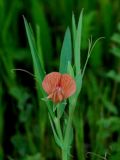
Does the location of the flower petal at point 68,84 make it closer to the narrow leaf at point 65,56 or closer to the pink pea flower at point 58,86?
the pink pea flower at point 58,86

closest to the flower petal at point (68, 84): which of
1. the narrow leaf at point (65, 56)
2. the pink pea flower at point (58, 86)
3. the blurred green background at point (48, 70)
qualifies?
the pink pea flower at point (58, 86)

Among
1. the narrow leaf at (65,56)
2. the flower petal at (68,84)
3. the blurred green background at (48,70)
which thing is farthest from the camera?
the blurred green background at (48,70)

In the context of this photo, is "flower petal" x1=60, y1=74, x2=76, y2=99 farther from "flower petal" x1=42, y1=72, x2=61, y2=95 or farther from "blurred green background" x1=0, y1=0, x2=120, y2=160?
"blurred green background" x1=0, y1=0, x2=120, y2=160

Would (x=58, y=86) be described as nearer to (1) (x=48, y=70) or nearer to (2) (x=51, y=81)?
(2) (x=51, y=81)

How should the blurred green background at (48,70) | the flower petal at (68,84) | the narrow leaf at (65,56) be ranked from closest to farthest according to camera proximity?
the flower petal at (68,84) → the narrow leaf at (65,56) → the blurred green background at (48,70)

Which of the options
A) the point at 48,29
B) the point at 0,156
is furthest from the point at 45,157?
the point at 48,29

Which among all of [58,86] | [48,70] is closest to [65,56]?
[58,86]

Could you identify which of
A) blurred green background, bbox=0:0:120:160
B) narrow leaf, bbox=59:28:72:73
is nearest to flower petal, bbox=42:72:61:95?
narrow leaf, bbox=59:28:72:73

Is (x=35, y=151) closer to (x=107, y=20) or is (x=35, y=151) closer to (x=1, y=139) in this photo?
(x=1, y=139)

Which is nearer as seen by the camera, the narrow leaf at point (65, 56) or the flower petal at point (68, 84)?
the flower petal at point (68, 84)
